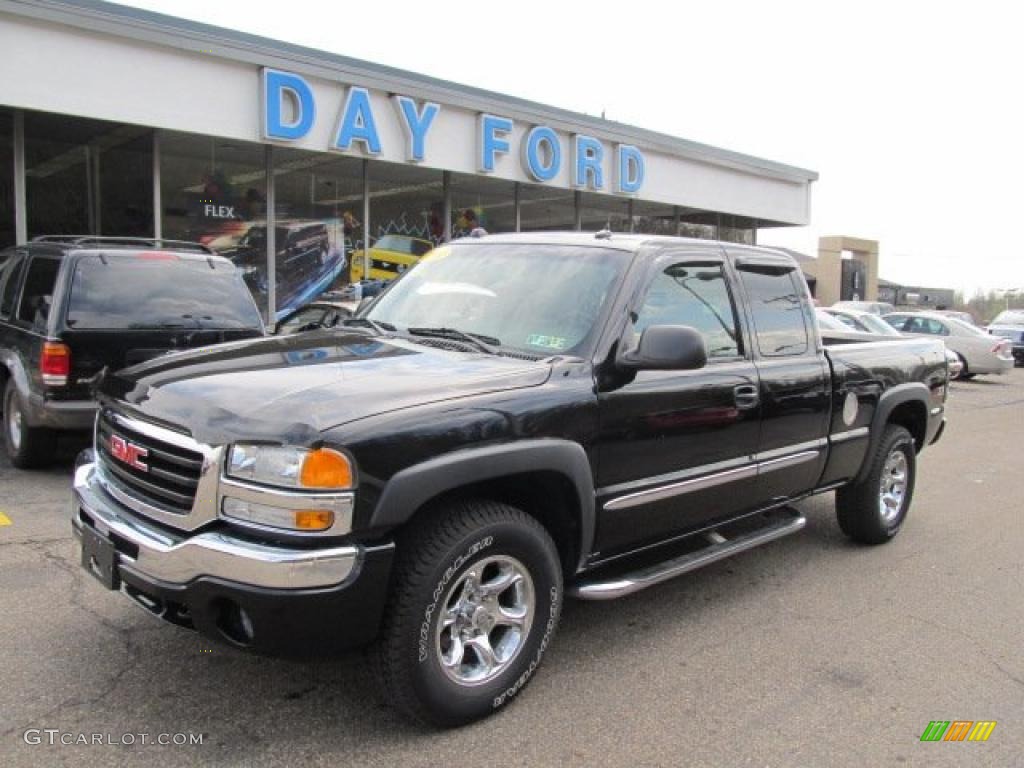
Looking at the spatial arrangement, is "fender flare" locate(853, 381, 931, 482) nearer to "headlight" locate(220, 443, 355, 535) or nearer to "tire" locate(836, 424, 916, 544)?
"tire" locate(836, 424, 916, 544)

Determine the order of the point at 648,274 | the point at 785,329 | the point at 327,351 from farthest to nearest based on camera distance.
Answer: the point at 785,329 < the point at 648,274 < the point at 327,351

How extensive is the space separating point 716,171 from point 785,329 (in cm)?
1661

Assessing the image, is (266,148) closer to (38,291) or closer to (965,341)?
(38,291)

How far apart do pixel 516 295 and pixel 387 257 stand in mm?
12470

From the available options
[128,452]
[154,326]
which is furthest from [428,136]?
[128,452]

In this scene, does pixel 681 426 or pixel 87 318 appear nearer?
pixel 681 426

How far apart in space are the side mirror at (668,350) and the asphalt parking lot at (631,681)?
1.36 meters

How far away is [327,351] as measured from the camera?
12.1 ft

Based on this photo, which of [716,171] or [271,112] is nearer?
[271,112]

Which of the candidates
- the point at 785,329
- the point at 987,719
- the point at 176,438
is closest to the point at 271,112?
the point at 785,329

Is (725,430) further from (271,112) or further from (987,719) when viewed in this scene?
(271,112)

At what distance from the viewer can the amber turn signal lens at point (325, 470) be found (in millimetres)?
2746

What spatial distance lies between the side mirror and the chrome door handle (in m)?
0.79

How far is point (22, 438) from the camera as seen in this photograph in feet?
22.0
